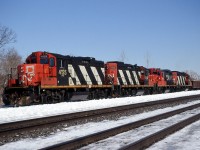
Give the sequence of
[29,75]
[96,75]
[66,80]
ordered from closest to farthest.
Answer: [29,75] → [66,80] → [96,75]

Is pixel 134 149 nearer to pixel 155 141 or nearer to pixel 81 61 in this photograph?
pixel 155 141

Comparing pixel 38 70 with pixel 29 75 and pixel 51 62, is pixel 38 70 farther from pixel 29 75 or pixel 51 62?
pixel 51 62

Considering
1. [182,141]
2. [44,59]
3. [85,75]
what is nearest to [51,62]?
[44,59]

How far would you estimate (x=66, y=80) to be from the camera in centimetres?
2183

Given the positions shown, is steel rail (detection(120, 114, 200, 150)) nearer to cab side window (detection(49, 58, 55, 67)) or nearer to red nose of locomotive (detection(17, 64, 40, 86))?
red nose of locomotive (detection(17, 64, 40, 86))

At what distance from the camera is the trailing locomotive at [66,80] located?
19.2 meters

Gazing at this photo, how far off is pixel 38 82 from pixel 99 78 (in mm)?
8426

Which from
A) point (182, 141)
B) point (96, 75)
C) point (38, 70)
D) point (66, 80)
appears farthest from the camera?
point (96, 75)

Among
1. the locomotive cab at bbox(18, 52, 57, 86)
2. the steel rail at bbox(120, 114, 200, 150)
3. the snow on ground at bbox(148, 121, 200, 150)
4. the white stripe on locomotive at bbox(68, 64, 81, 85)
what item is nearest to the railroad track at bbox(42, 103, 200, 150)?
the steel rail at bbox(120, 114, 200, 150)

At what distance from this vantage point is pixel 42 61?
66.0 feet

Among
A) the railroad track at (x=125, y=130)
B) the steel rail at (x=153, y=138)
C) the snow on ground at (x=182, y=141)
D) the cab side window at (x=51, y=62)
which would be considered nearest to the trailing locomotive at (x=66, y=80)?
the cab side window at (x=51, y=62)

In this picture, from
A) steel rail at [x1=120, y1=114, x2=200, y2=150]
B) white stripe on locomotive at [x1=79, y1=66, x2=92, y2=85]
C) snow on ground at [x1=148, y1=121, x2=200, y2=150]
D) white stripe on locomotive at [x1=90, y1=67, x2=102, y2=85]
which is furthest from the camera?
white stripe on locomotive at [x1=90, y1=67, x2=102, y2=85]

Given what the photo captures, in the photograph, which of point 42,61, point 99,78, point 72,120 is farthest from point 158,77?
point 72,120

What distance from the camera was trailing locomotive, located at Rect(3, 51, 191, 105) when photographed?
19.2 m
